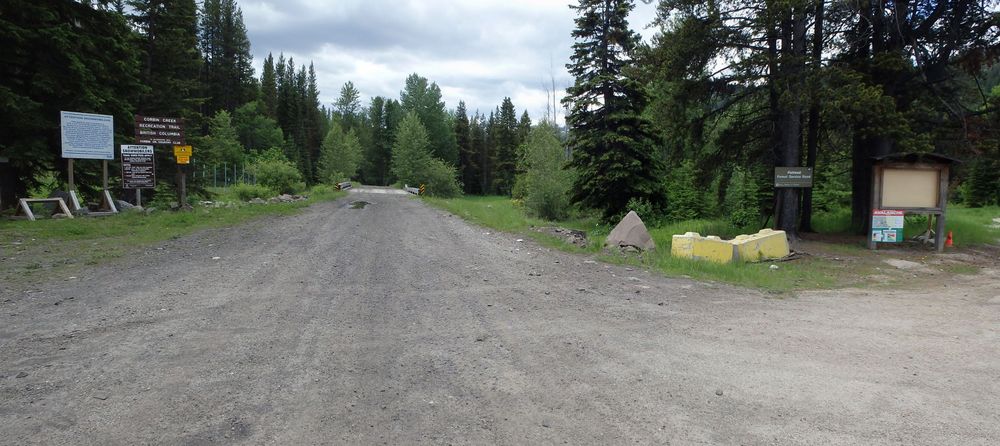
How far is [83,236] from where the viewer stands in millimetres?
11953

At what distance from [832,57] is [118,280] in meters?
18.0

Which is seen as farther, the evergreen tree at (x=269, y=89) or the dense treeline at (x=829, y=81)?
the evergreen tree at (x=269, y=89)

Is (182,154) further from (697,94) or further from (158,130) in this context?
(697,94)

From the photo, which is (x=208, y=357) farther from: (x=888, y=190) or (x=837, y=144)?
(x=837, y=144)

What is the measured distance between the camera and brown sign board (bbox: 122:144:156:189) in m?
17.3

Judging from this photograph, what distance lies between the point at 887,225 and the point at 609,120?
9902 millimetres

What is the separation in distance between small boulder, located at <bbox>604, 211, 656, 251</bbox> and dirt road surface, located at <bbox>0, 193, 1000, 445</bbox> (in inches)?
160

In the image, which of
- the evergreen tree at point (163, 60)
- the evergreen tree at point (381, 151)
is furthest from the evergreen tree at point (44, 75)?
the evergreen tree at point (381, 151)

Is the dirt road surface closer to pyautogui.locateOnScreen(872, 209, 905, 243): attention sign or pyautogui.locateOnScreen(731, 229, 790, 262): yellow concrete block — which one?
pyautogui.locateOnScreen(731, 229, 790, 262): yellow concrete block

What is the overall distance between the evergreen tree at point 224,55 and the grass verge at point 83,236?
52.4 metres

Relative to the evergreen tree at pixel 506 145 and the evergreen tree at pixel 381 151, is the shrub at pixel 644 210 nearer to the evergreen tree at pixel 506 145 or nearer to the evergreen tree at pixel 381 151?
the evergreen tree at pixel 506 145

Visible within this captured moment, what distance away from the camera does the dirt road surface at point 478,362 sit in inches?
137

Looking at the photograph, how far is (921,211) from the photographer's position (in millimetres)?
13414

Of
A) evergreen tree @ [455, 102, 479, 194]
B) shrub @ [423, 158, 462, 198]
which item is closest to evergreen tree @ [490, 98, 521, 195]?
evergreen tree @ [455, 102, 479, 194]
